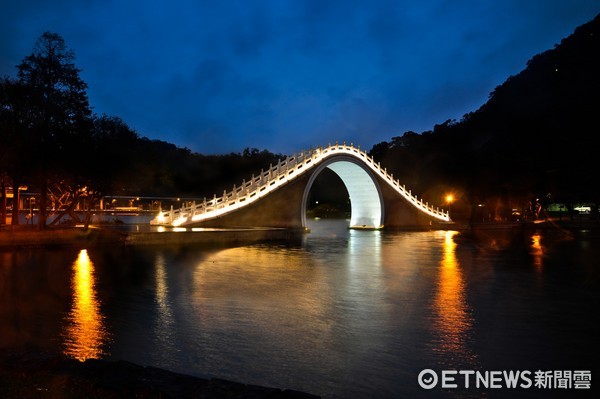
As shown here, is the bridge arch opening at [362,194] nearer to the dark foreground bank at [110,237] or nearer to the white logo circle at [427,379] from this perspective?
the dark foreground bank at [110,237]

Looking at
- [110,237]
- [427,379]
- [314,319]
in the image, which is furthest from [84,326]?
[110,237]

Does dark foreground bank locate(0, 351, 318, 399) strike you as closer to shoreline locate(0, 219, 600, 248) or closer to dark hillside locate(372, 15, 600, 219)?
dark hillside locate(372, 15, 600, 219)

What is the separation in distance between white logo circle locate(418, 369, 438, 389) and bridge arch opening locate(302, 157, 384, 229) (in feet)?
117

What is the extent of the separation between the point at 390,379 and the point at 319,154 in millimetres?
32836

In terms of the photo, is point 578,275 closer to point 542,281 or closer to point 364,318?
point 542,281

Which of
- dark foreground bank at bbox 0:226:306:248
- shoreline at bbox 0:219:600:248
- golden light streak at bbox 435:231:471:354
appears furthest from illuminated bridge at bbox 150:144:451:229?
golden light streak at bbox 435:231:471:354

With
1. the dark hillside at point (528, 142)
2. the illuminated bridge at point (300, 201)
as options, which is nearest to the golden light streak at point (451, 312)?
the dark hillside at point (528, 142)

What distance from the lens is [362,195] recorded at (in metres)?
46.8

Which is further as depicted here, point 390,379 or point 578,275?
point 578,275

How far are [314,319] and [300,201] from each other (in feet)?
89.0

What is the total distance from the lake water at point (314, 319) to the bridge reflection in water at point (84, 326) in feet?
0.09

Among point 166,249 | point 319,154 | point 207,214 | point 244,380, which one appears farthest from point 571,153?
point 319,154

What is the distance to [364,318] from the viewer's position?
9.40 metres

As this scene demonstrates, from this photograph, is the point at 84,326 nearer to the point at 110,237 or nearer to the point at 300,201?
the point at 110,237
